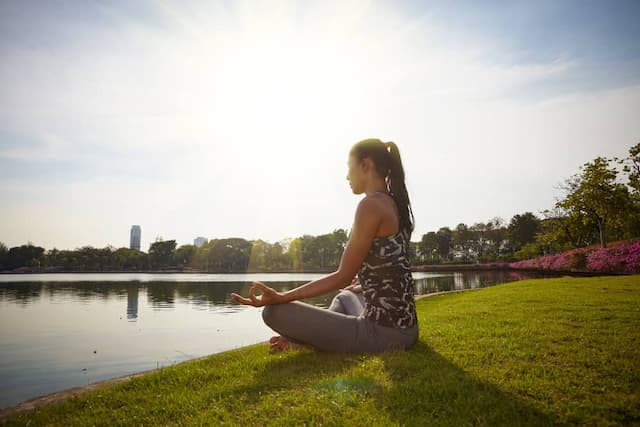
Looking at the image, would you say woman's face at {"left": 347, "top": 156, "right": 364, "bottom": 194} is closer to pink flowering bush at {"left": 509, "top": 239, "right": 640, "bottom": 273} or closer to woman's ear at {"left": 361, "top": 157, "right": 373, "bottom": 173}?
woman's ear at {"left": 361, "top": 157, "right": 373, "bottom": 173}

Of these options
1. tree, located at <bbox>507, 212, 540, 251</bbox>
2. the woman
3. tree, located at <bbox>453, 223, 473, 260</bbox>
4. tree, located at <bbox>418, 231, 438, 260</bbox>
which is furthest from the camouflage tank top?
tree, located at <bbox>418, 231, 438, 260</bbox>

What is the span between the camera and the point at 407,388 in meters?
2.76

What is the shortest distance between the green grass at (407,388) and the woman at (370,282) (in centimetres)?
23

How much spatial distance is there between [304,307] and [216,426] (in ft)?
4.23

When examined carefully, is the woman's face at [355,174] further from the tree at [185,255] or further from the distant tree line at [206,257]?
the tree at [185,255]

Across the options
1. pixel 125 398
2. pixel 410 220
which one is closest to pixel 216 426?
pixel 125 398

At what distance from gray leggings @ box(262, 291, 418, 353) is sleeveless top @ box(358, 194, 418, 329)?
0.57 feet

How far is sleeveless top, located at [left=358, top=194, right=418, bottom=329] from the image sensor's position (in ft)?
11.0

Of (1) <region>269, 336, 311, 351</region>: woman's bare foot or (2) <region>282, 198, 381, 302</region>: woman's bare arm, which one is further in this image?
(1) <region>269, 336, 311, 351</region>: woman's bare foot

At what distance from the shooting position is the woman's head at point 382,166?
3.62 m

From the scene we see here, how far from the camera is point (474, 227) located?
95.7 meters

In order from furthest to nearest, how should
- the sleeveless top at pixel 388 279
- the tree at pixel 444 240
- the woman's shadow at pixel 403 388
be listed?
the tree at pixel 444 240
the sleeveless top at pixel 388 279
the woman's shadow at pixel 403 388

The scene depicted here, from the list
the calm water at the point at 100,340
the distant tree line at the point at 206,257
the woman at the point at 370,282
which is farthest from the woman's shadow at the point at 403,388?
the distant tree line at the point at 206,257

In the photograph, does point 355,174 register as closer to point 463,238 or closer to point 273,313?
point 273,313
